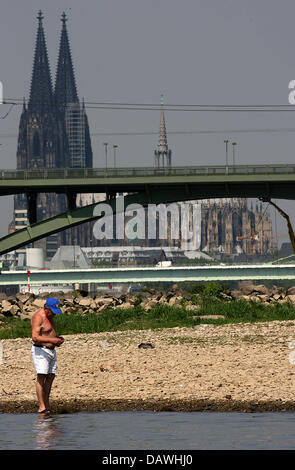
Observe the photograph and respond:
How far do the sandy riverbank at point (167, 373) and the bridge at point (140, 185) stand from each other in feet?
164

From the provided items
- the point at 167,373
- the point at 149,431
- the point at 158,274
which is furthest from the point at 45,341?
the point at 158,274

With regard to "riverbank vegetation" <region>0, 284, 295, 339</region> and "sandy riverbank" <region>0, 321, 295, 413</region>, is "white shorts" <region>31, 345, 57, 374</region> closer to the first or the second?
"sandy riverbank" <region>0, 321, 295, 413</region>

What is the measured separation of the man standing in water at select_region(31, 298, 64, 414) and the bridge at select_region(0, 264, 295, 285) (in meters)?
87.6

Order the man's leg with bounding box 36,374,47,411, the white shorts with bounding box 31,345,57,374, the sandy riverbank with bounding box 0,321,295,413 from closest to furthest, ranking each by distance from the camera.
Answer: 1. the white shorts with bounding box 31,345,57,374
2. the man's leg with bounding box 36,374,47,411
3. the sandy riverbank with bounding box 0,321,295,413

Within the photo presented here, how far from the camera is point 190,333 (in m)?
30.6

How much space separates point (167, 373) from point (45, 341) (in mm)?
5742

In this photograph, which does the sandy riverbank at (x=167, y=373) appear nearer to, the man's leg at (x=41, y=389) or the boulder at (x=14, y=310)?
the man's leg at (x=41, y=389)

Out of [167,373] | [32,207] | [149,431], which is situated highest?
[32,207]

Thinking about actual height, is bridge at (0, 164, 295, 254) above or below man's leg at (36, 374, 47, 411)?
above

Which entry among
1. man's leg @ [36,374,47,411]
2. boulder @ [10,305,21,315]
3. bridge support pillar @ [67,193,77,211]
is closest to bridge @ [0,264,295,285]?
bridge support pillar @ [67,193,77,211]

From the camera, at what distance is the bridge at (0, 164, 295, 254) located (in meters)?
79.9

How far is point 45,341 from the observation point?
1691cm

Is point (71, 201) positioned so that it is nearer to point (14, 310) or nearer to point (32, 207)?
point (32, 207)
